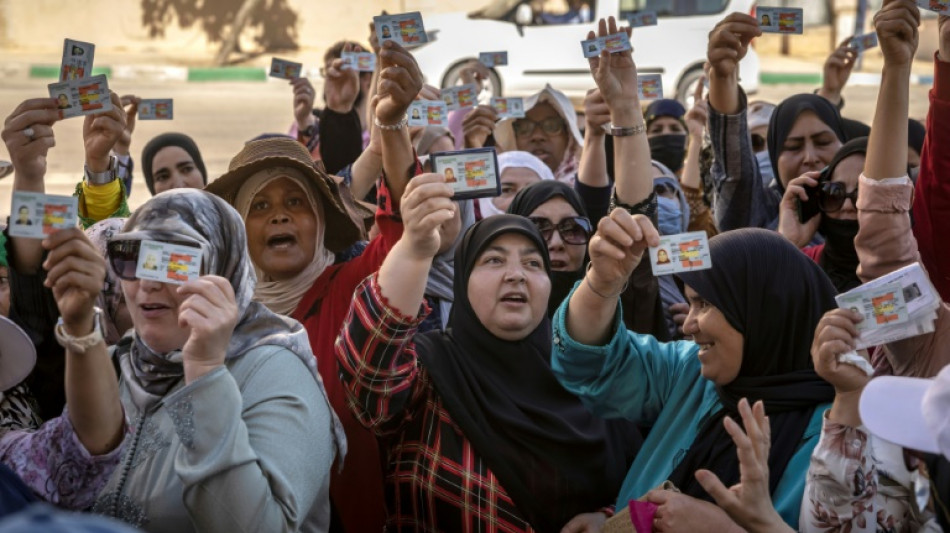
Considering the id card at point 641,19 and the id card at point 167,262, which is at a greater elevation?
the id card at point 641,19

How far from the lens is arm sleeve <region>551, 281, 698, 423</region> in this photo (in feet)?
10.5

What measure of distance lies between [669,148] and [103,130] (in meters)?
3.46

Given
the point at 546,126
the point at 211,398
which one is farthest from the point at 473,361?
the point at 546,126

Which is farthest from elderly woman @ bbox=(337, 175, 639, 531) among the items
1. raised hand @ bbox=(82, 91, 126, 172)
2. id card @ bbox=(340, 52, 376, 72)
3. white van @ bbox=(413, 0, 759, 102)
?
white van @ bbox=(413, 0, 759, 102)

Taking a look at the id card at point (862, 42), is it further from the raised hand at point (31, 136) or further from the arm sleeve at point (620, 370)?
the raised hand at point (31, 136)

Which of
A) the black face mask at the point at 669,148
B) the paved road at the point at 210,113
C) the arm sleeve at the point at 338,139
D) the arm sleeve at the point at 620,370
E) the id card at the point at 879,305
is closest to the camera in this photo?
the id card at the point at 879,305

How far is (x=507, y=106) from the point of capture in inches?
230

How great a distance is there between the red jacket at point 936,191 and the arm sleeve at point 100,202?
111 inches

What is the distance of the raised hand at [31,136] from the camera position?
10.8 feet

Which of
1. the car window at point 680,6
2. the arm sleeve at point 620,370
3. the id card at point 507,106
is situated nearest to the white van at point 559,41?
the car window at point 680,6

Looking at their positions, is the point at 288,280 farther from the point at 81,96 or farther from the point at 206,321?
the point at 206,321

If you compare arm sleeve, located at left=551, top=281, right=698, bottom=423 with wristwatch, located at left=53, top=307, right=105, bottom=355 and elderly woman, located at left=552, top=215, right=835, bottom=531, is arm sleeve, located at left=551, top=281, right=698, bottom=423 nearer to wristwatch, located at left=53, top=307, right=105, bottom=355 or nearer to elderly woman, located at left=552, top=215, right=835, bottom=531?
elderly woman, located at left=552, top=215, right=835, bottom=531

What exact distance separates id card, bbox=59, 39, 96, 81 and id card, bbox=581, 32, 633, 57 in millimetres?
1529

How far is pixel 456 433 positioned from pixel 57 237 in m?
1.18
